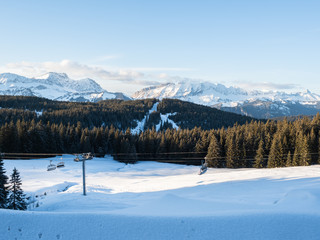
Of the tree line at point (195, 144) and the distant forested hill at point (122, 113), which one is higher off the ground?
the distant forested hill at point (122, 113)

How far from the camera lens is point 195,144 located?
74375mm

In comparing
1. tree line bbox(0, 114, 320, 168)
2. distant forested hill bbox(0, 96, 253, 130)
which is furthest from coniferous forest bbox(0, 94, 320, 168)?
distant forested hill bbox(0, 96, 253, 130)

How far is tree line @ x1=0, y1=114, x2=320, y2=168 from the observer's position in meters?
52.7

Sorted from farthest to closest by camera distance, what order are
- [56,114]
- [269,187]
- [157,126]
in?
[157,126], [56,114], [269,187]

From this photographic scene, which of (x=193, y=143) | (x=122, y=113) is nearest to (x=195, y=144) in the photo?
(x=193, y=143)

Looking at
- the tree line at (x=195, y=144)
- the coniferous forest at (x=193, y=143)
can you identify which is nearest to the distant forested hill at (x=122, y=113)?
the coniferous forest at (x=193, y=143)

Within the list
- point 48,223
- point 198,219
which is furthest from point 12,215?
point 198,219

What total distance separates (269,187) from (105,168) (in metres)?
43.6

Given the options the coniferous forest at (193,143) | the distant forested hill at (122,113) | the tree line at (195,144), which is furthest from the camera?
the distant forested hill at (122,113)

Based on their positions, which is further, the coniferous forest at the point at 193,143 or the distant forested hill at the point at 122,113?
the distant forested hill at the point at 122,113

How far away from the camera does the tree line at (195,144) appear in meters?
52.7

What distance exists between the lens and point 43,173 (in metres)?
47.2

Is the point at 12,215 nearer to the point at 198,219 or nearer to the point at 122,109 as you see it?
the point at 198,219

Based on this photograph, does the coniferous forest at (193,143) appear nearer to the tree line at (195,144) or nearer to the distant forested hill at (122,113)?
the tree line at (195,144)
